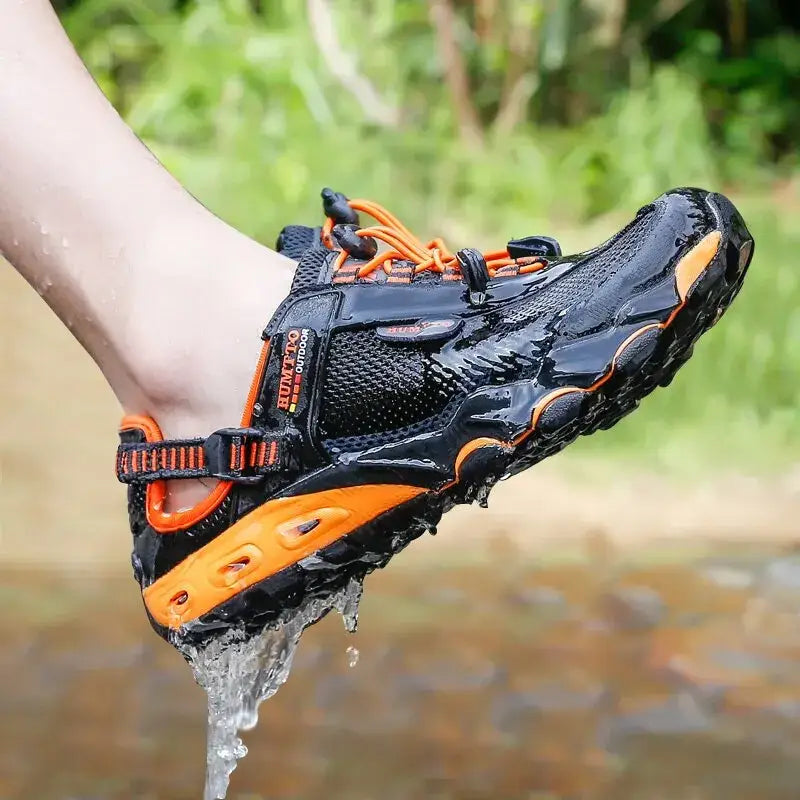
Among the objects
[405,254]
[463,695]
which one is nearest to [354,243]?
[405,254]

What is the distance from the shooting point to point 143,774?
124 centimetres

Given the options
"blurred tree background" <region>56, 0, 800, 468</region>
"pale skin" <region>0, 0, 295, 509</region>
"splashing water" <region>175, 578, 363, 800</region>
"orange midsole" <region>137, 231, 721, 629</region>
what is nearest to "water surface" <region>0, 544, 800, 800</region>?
"splashing water" <region>175, 578, 363, 800</region>

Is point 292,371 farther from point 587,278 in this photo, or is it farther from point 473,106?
point 473,106

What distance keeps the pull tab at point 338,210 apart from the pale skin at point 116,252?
0.31 ft

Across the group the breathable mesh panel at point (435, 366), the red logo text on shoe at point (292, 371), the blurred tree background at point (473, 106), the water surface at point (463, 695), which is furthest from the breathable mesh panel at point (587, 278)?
the blurred tree background at point (473, 106)

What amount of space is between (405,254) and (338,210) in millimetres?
89

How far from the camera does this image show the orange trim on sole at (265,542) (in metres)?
0.88

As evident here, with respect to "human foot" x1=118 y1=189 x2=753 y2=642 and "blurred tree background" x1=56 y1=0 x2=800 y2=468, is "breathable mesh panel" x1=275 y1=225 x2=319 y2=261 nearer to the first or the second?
"human foot" x1=118 y1=189 x2=753 y2=642

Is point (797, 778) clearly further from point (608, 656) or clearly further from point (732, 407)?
point (732, 407)

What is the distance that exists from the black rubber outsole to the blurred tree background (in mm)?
2030

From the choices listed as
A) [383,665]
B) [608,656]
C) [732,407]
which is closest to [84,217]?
[383,665]

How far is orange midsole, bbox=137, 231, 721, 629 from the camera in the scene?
0.87 metres

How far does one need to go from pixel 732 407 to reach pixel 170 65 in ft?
7.71

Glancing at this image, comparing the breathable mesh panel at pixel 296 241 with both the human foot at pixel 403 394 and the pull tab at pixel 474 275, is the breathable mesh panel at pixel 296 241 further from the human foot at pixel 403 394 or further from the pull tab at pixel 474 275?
the pull tab at pixel 474 275
